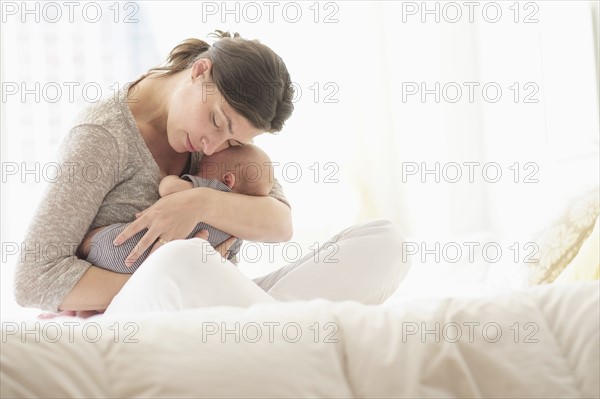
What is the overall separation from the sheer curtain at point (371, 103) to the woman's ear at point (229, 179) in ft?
5.70

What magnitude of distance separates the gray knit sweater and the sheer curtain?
1956 millimetres

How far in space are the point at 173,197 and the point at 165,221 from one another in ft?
0.23

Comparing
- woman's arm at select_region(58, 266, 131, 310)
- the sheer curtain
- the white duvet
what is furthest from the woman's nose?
the sheer curtain

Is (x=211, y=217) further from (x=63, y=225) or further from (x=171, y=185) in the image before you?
(x=63, y=225)

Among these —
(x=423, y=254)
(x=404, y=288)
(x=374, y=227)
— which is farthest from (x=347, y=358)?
(x=423, y=254)

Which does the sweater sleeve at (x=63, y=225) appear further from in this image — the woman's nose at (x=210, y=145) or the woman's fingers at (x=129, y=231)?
the woman's nose at (x=210, y=145)

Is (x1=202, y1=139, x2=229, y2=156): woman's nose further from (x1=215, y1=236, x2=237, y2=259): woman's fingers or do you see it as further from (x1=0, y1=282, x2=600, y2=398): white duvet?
(x1=0, y1=282, x2=600, y2=398): white duvet

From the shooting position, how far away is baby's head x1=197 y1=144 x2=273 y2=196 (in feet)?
6.07

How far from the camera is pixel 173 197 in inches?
66.0

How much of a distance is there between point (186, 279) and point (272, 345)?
0.35 m

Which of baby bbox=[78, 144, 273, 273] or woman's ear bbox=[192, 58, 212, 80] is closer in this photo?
baby bbox=[78, 144, 273, 273]

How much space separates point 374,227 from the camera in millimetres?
1687

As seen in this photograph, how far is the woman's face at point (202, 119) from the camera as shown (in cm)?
170

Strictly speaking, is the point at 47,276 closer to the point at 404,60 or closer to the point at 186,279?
the point at 186,279
